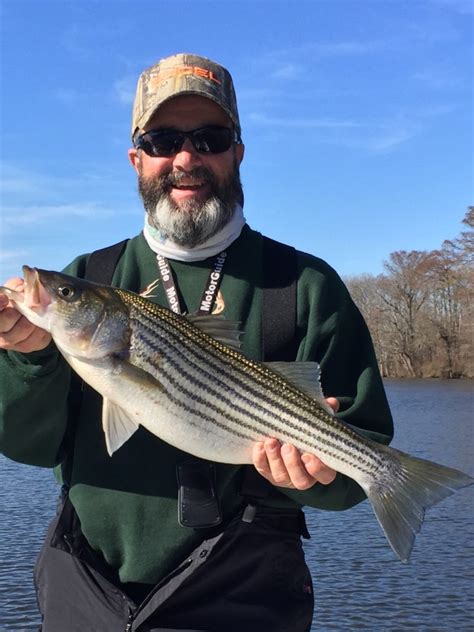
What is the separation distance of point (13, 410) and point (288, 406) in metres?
1.55

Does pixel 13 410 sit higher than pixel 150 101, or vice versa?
pixel 150 101

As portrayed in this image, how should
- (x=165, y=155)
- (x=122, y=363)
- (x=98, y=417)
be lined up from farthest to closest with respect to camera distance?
(x=165, y=155) < (x=98, y=417) < (x=122, y=363)

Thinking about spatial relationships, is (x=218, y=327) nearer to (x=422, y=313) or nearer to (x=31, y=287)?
(x=31, y=287)

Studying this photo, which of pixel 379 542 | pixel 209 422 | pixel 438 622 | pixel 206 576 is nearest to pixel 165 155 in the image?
pixel 209 422

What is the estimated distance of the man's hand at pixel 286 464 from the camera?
13.0 feet

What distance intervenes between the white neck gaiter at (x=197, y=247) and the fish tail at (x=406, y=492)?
1745 mm

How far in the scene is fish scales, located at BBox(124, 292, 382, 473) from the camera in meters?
4.09

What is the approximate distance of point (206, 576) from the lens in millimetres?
4035

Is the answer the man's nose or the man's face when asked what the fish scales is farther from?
the man's nose

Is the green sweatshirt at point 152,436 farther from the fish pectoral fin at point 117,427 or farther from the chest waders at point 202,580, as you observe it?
the fish pectoral fin at point 117,427

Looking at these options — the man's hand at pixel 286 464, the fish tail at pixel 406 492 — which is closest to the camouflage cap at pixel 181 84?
the man's hand at pixel 286 464

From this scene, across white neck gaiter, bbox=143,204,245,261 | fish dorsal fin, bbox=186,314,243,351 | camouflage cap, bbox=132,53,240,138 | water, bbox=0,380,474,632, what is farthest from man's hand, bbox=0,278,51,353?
water, bbox=0,380,474,632

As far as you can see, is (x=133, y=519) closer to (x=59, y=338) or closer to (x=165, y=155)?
(x=59, y=338)

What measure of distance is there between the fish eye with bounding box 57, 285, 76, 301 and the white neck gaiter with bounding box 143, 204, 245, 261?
90 centimetres
